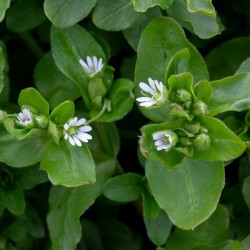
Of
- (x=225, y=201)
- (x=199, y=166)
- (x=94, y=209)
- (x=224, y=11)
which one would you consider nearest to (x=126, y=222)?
(x=94, y=209)

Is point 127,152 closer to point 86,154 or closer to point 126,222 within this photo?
point 126,222

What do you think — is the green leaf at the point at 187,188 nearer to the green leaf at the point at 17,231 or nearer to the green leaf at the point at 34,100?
the green leaf at the point at 34,100

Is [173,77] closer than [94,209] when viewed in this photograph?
Yes

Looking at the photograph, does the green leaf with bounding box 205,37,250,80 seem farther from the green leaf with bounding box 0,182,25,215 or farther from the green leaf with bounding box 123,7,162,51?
the green leaf with bounding box 0,182,25,215

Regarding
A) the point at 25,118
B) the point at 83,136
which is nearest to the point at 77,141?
the point at 83,136

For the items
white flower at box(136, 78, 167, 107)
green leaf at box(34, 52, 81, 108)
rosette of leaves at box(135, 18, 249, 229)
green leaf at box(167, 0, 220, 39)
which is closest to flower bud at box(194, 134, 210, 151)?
rosette of leaves at box(135, 18, 249, 229)

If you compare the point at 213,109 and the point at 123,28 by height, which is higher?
the point at 123,28

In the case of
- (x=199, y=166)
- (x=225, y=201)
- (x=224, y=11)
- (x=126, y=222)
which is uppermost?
(x=199, y=166)
